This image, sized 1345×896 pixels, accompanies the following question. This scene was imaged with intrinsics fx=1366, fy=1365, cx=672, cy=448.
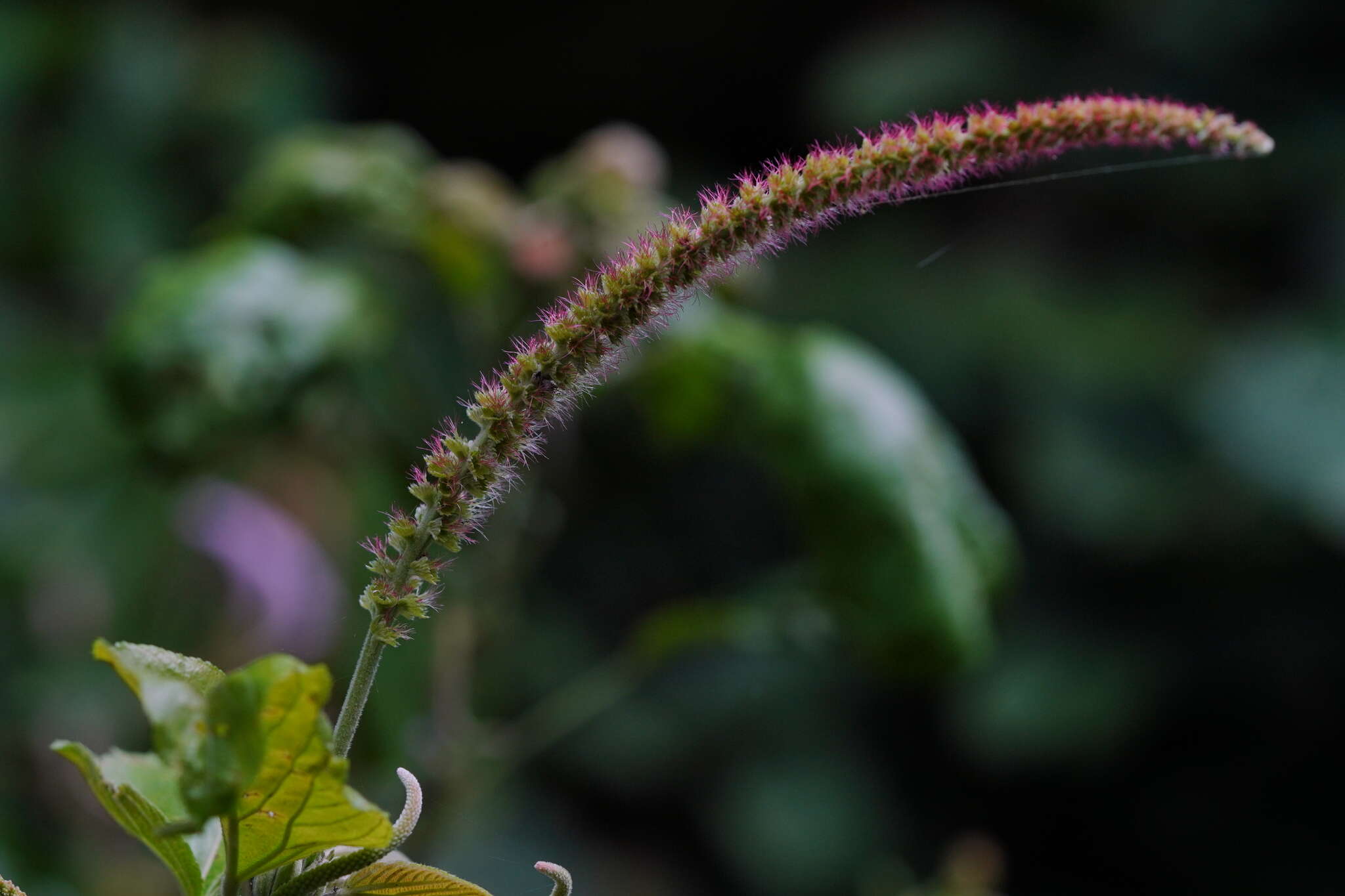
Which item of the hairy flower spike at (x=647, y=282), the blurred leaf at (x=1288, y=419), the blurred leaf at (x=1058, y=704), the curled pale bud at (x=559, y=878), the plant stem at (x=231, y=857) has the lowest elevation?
the curled pale bud at (x=559, y=878)

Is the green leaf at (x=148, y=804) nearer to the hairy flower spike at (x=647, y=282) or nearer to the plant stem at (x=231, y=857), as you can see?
the plant stem at (x=231, y=857)

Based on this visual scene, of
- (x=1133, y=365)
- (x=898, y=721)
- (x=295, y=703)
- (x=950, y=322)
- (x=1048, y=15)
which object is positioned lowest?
(x=295, y=703)

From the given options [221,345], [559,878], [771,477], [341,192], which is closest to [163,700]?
[559,878]

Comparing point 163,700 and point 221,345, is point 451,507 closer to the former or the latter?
point 163,700

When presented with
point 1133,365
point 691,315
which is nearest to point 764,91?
point 1133,365

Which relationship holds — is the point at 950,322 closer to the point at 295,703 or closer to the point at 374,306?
the point at 374,306

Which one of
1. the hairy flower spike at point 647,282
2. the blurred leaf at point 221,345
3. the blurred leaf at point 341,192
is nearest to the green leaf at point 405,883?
the hairy flower spike at point 647,282
